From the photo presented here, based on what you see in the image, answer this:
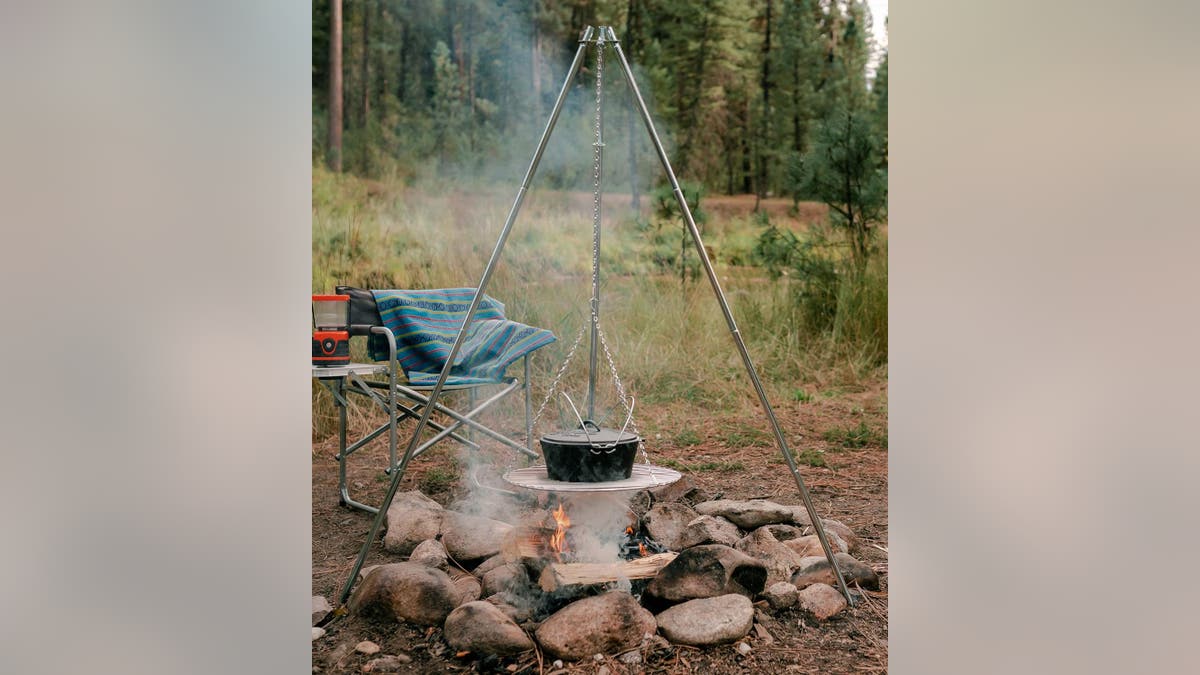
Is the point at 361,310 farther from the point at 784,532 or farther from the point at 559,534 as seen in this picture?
the point at 784,532

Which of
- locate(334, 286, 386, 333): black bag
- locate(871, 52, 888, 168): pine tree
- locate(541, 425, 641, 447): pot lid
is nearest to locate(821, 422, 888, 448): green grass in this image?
locate(871, 52, 888, 168): pine tree

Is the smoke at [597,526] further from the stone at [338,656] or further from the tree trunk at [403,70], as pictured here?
the tree trunk at [403,70]

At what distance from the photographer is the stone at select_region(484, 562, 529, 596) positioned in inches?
135

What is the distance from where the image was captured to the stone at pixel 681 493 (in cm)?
437

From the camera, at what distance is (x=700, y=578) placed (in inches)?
129

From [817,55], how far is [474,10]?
5.91ft

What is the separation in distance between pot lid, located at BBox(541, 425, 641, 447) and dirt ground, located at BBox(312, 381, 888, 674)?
2.23 ft

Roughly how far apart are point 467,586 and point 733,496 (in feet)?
5.18

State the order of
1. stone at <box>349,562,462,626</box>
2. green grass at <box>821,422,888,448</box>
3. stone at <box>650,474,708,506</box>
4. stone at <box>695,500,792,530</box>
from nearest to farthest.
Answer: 1. stone at <box>349,562,462,626</box>
2. stone at <box>695,500,792,530</box>
3. stone at <box>650,474,708,506</box>
4. green grass at <box>821,422,888,448</box>

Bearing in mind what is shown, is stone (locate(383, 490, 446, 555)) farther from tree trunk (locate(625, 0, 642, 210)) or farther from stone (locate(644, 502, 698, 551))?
tree trunk (locate(625, 0, 642, 210))

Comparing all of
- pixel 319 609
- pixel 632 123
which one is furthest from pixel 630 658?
pixel 632 123
